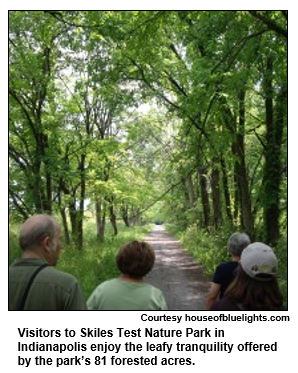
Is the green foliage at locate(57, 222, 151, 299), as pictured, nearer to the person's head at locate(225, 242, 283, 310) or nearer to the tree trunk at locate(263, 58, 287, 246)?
the tree trunk at locate(263, 58, 287, 246)

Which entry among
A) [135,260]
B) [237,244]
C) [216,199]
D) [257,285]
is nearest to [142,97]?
[216,199]

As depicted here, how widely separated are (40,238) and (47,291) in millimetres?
401

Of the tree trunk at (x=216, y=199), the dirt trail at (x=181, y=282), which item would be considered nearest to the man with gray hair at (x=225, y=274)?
the dirt trail at (x=181, y=282)

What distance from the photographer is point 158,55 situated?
13.6m

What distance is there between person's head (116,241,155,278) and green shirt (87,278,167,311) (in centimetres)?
9

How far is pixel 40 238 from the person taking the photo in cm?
299

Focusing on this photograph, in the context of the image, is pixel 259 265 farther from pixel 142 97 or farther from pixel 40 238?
pixel 142 97

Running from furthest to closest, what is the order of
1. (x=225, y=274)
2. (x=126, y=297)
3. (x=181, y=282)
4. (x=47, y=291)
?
1. (x=181, y=282)
2. (x=225, y=274)
3. (x=126, y=297)
4. (x=47, y=291)

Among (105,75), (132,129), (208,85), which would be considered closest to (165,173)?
(132,129)

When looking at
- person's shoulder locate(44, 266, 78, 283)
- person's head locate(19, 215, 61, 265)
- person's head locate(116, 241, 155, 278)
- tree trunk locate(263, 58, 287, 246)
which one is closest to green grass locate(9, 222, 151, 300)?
tree trunk locate(263, 58, 287, 246)

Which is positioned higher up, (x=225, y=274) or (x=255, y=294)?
(x=255, y=294)
